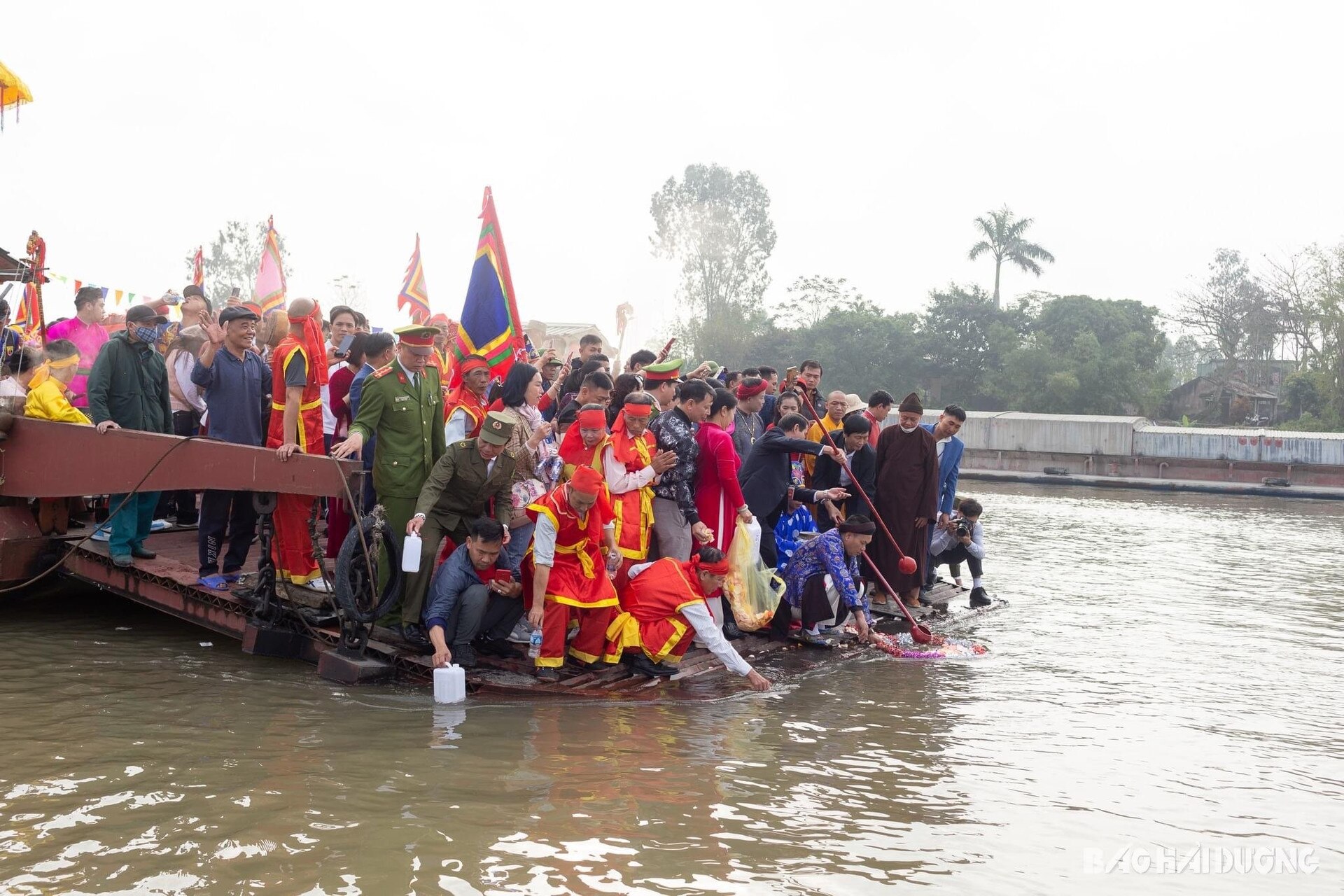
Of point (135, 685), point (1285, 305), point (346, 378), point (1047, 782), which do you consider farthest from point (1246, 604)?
point (1285, 305)

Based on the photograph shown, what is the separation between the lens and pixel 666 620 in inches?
256

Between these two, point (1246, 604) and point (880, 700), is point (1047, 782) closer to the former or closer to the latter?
point (880, 700)

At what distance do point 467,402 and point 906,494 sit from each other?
166 inches

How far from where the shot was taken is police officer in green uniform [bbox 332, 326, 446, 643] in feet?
21.0

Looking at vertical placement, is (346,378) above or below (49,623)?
above

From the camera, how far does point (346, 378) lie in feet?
24.1

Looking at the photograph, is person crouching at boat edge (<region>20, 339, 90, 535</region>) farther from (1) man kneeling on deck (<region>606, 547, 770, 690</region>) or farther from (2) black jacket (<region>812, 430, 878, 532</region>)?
(2) black jacket (<region>812, 430, 878, 532</region>)

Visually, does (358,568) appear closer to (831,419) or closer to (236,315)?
(236,315)

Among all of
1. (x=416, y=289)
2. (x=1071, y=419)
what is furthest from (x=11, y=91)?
(x=1071, y=419)

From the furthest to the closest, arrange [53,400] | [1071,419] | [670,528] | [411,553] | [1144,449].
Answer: [1071,419] < [1144,449] < [53,400] < [670,528] < [411,553]

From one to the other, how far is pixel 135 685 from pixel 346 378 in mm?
2340

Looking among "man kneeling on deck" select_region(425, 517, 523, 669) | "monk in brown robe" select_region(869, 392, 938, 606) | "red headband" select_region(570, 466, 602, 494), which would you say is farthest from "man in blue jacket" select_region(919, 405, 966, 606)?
"man kneeling on deck" select_region(425, 517, 523, 669)

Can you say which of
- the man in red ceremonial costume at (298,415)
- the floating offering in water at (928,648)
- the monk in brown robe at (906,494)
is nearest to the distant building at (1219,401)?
the monk in brown robe at (906,494)

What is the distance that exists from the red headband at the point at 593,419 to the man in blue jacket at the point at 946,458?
13.5 ft
